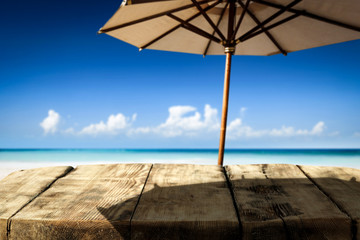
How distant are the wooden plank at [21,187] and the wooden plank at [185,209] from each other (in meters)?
0.44

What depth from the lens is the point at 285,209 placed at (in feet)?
3.01

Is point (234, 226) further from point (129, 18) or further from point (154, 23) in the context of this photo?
point (154, 23)

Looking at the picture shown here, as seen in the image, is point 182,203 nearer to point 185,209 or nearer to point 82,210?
point 185,209

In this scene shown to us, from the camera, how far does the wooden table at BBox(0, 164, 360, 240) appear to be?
32.6 inches

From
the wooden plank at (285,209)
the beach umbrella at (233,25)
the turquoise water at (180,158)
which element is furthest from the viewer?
the turquoise water at (180,158)

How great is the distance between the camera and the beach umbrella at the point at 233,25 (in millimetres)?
2941

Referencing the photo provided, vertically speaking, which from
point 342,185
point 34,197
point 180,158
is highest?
point 342,185

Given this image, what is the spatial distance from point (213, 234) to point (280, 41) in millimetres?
3668

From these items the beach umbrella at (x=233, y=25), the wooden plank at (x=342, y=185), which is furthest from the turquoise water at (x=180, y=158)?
the wooden plank at (x=342, y=185)

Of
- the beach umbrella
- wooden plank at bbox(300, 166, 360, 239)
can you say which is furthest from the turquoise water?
wooden plank at bbox(300, 166, 360, 239)

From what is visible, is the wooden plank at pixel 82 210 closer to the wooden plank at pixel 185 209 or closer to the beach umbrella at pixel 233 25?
the wooden plank at pixel 185 209

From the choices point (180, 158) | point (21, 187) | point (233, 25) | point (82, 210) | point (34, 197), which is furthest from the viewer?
point (180, 158)

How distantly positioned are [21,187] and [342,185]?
1.42 meters

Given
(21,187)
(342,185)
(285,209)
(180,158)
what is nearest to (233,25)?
(342,185)
